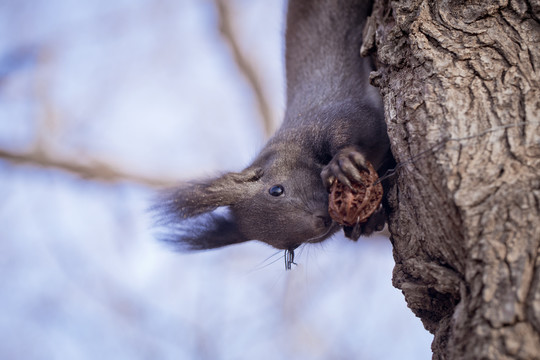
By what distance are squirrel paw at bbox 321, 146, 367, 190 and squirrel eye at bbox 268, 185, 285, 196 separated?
→ 38cm

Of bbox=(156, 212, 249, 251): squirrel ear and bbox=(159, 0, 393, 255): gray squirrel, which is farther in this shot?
bbox=(156, 212, 249, 251): squirrel ear

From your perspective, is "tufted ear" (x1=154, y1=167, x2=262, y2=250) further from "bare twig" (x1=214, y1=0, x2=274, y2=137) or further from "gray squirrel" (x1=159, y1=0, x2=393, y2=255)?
"bare twig" (x1=214, y1=0, x2=274, y2=137)

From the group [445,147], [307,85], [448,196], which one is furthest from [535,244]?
[307,85]

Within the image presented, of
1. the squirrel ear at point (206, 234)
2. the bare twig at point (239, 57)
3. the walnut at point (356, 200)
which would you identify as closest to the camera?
the walnut at point (356, 200)

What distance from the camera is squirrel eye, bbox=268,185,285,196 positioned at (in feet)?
10.7

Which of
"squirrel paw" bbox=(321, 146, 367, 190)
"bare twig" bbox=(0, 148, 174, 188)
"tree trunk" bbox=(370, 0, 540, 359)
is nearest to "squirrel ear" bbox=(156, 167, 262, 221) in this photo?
"squirrel paw" bbox=(321, 146, 367, 190)

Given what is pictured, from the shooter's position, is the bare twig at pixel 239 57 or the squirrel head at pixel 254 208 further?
the bare twig at pixel 239 57

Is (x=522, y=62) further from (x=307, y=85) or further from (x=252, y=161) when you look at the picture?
(x=307, y=85)

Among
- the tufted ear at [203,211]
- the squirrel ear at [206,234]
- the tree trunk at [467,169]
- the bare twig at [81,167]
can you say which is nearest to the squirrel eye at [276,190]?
the tufted ear at [203,211]

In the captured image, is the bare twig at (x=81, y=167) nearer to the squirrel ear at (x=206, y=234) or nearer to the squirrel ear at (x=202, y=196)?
the squirrel ear at (x=206, y=234)

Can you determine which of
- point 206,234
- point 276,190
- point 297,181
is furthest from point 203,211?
point 297,181

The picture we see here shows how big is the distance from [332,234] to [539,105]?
5.30 ft

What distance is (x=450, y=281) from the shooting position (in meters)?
2.13

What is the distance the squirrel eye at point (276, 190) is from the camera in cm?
326
